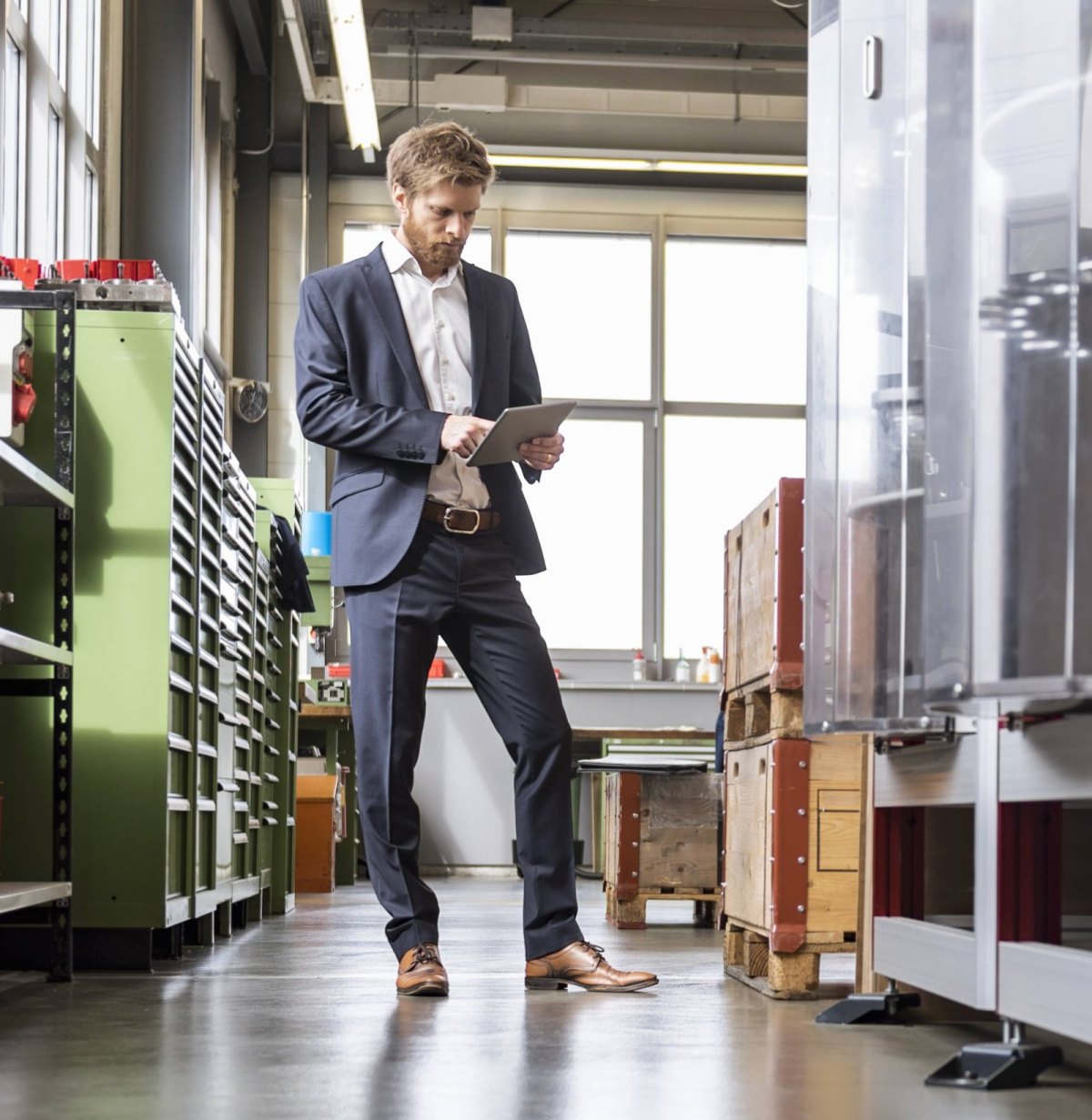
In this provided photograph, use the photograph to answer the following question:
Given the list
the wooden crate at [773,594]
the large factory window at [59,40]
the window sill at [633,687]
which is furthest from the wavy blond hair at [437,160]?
the window sill at [633,687]

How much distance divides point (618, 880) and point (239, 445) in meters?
5.37

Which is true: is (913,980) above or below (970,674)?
below

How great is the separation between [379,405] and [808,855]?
1125 mm

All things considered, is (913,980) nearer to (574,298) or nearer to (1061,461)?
(1061,461)

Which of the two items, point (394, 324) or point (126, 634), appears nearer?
point (394, 324)

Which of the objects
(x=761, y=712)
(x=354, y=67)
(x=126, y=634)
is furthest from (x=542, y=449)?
(x=354, y=67)

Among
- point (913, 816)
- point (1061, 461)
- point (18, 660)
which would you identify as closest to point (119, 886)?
point (18, 660)

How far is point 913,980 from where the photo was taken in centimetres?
246

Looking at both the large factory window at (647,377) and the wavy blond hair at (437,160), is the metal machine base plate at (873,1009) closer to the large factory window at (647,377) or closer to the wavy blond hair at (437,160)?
the wavy blond hair at (437,160)

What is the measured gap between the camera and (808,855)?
297 centimetres

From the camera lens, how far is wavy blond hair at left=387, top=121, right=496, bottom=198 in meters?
3.00

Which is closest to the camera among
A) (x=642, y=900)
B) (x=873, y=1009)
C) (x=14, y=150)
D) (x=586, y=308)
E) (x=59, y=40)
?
(x=873, y=1009)

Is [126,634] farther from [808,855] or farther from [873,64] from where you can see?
[873,64]

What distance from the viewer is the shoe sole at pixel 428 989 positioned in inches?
112
